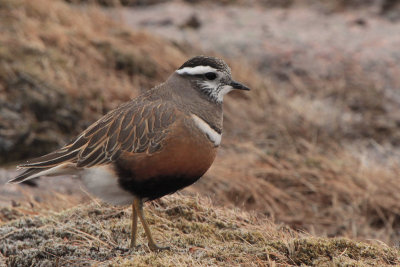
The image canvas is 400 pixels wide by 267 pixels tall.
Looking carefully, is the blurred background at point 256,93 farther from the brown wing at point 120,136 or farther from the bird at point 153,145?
the bird at point 153,145

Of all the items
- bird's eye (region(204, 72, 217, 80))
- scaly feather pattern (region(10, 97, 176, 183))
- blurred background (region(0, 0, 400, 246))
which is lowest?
blurred background (region(0, 0, 400, 246))

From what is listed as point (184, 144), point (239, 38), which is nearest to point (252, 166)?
point (184, 144)

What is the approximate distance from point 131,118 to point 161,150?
445mm

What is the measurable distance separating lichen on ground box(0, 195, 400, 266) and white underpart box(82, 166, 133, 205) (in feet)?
1.19

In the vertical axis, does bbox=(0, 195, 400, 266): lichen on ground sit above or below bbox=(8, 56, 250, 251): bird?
below

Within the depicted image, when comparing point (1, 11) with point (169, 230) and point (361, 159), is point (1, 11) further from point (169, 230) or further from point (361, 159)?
point (169, 230)

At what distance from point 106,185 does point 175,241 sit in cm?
74

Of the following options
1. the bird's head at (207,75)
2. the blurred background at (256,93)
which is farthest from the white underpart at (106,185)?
the blurred background at (256,93)

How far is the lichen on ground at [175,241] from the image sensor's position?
4.79 meters

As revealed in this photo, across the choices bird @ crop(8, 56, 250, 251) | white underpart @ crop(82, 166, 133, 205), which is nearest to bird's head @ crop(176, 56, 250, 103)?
bird @ crop(8, 56, 250, 251)

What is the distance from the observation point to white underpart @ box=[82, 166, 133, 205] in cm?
495

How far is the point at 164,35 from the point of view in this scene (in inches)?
510

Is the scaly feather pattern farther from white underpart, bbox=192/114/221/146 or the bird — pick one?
white underpart, bbox=192/114/221/146

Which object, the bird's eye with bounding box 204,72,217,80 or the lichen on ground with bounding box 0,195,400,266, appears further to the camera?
the bird's eye with bounding box 204,72,217,80
